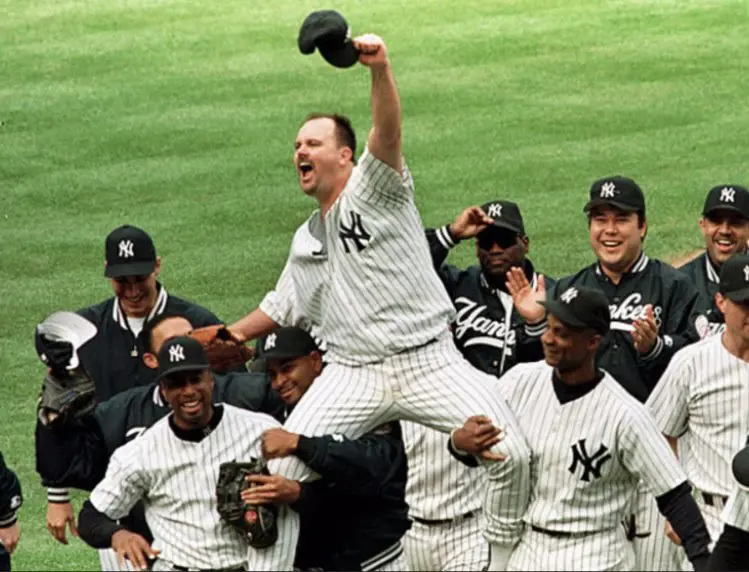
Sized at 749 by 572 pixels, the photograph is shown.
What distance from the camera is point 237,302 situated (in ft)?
40.8

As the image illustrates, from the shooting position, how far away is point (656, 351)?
7.22 m

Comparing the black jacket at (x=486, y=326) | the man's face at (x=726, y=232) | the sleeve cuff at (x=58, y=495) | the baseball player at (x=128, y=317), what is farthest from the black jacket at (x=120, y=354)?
the man's face at (x=726, y=232)

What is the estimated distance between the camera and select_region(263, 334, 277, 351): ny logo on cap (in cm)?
701

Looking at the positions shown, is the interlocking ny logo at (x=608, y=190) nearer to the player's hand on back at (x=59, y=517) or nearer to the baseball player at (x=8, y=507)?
the player's hand on back at (x=59, y=517)

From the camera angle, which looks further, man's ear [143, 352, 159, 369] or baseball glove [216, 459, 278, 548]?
man's ear [143, 352, 159, 369]

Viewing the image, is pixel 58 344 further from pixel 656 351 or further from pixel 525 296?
pixel 656 351

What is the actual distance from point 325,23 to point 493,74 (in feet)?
36.0

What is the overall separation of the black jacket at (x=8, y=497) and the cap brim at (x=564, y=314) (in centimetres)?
244

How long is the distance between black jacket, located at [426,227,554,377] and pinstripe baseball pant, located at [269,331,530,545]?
3.54ft

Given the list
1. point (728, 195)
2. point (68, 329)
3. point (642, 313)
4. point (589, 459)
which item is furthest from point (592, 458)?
point (68, 329)

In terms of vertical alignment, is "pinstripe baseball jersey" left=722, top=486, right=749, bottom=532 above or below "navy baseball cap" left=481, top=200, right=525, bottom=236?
below

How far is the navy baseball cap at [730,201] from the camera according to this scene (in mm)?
7891

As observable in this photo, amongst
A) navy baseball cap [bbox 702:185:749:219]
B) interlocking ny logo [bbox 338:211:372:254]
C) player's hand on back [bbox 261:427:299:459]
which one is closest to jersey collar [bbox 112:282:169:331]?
interlocking ny logo [bbox 338:211:372:254]

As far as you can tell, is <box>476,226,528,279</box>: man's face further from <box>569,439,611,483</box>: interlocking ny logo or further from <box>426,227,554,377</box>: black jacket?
<box>569,439,611,483</box>: interlocking ny logo
